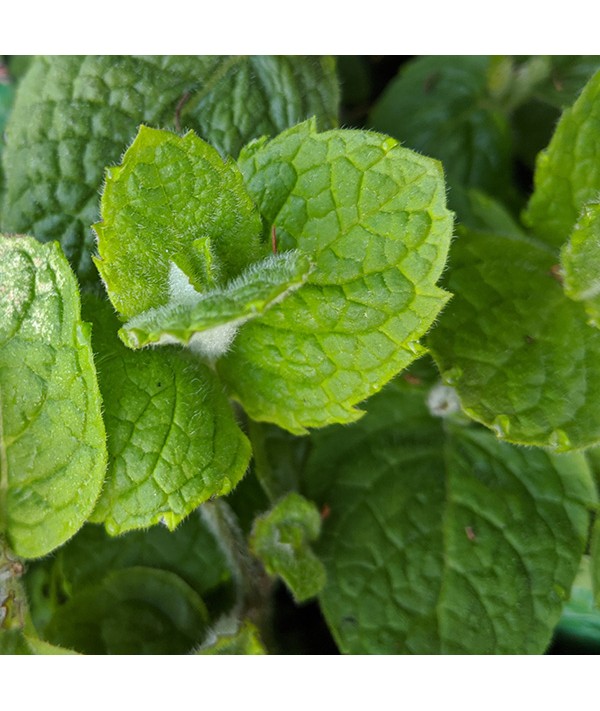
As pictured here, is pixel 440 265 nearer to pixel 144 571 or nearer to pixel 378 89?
pixel 144 571

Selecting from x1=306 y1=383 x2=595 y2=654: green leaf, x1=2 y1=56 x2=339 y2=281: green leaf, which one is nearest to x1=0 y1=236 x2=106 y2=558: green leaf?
x1=2 y1=56 x2=339 y2=281: green leaf

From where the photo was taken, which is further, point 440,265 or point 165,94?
point 165,94

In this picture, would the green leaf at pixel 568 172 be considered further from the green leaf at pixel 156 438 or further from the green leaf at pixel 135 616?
the green leaf at pixel 135 616

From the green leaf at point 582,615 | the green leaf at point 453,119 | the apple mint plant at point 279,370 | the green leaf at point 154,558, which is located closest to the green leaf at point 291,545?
the apple mint plant at point 279,370

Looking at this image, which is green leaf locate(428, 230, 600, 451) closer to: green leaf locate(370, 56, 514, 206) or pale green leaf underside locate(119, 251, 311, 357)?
pale green leaf underside locate(119, 251, 311, 357)

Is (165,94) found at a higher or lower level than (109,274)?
higher
